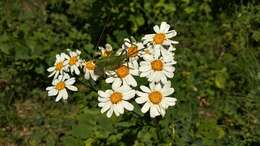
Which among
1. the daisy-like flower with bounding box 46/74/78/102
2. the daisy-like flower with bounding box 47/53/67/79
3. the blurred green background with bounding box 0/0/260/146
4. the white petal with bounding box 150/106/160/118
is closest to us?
the white petal with bounding box 150/106/160/118

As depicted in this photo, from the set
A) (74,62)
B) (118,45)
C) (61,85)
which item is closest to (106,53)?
(74,62)

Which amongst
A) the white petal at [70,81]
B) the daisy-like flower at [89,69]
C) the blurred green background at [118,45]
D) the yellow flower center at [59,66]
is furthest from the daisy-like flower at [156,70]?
the blurred green background at [118,45]


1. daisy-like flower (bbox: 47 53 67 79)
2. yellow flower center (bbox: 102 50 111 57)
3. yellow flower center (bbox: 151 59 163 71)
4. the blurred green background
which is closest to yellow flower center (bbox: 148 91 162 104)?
yellow flower center (bbox: 151 59 163 71)

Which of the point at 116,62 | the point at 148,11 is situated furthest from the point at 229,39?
the point at 116,62

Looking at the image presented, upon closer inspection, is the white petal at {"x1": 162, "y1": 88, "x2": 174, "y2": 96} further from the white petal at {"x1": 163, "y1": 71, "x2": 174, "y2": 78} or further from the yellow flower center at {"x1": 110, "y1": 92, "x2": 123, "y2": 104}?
the yellow flower center at {"x1": 110, "y1": 92, "x2": 123, "y2": 104}

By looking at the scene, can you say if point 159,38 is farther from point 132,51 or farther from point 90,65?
point 90,65

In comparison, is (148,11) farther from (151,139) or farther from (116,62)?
(116,62)

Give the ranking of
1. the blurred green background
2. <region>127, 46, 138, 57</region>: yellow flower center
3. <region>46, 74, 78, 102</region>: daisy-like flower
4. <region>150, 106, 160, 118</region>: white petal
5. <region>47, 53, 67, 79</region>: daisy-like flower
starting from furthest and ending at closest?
the blurred green background → <region>47, 53, 67, 79</region>: daisy-like flower → <region>46, 74, 78, 102</region>: daisy-like flower → <region>127, 46, 138, 57</region>: yellow flower center → <region>150, 106, 160, 118</region>: white petal

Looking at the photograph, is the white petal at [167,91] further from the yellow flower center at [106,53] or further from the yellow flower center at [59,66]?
the yellow flower center at [59,66]
